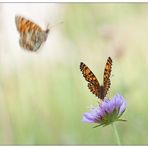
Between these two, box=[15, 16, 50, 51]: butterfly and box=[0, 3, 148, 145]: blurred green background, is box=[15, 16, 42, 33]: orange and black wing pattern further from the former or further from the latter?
box=[0, 3, 148, 145]: blurred green background

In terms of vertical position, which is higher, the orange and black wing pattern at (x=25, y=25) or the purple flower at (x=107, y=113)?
the orange and black wing pattern at (x=25, y=25)

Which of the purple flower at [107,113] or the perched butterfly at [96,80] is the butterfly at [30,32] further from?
the purple flower at [107,113]

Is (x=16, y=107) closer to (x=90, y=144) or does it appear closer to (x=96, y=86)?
(x=90, y=144)

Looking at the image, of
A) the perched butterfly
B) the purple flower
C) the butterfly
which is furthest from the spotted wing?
the butterfly

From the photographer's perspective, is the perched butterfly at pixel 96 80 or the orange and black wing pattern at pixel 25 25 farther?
the orange and black wing pattern at pixel 25 25

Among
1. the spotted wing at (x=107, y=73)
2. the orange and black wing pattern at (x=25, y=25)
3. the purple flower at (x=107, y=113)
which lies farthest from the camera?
the orange and black wing pattern at (x=25, y=25)

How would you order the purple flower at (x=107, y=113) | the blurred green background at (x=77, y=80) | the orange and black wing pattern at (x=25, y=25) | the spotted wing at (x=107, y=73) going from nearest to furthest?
the purple flower at (x=107, y=113) < the spotted wing at (x=107, y=73) < the orange and black wing pattern at (x=25, y=25) < the blurred green background at (x=77, y=80)

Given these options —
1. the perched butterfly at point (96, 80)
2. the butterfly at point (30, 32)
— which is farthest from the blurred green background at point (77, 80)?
the perched butterfly at point (96, 80)
